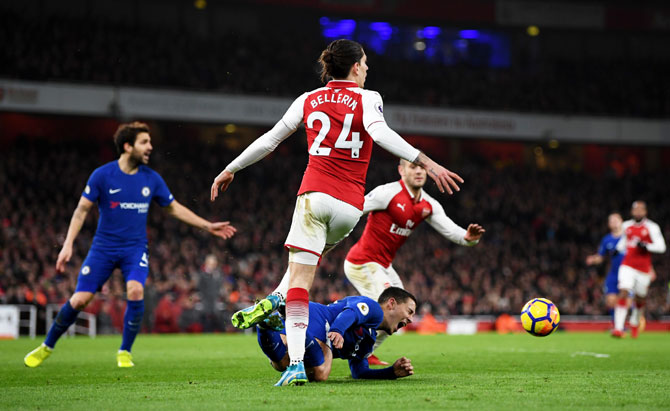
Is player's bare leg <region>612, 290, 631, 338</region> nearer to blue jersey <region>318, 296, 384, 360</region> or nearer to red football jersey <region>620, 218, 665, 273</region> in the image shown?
red football jersey <region>620, 218, 665, 273</region>

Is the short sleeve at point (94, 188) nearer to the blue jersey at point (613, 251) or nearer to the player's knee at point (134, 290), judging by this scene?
the player's knee at point (134, 290)

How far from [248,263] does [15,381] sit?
18.4 m

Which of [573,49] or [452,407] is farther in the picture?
[573,49]

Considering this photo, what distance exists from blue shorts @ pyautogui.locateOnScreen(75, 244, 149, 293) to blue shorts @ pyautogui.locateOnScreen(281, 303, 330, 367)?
2623 mm

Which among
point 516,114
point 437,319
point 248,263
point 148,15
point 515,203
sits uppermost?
point 148,15

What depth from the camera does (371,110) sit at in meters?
5.74

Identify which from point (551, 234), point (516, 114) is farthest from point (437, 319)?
point (516, 114)

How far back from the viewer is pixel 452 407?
4.59m

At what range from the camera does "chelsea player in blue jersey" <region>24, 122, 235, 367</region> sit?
822cm

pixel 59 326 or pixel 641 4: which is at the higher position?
pixel 641 4

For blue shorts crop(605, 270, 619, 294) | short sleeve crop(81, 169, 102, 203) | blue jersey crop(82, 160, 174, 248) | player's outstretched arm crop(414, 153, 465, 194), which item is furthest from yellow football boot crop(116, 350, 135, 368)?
blue shorts crop(605, 270, 619, 294)

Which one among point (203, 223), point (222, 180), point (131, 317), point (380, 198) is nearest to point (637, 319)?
point (380, 198)

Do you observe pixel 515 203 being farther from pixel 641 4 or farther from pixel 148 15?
pixel 148 15

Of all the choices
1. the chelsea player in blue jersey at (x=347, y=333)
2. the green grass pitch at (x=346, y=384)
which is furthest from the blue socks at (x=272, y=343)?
the green grass pitch at (x=346, y=384)
